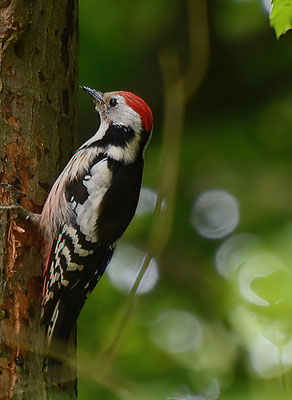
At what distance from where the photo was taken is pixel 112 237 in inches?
134

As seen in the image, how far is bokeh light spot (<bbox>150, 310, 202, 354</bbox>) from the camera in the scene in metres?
4.61

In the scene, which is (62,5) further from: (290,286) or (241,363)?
(241,363)

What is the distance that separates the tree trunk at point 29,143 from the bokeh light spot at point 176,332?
5.63 feet

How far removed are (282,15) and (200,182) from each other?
274 cm

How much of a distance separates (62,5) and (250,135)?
231 cm

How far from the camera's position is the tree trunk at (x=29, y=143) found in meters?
2.77

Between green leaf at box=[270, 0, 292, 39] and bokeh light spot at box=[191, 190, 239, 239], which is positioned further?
bokeh light spot at box=[191, 190, 239, 239]

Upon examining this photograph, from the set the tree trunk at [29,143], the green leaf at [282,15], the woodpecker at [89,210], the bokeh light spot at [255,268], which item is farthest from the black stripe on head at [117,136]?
the green leaf at [282,15]

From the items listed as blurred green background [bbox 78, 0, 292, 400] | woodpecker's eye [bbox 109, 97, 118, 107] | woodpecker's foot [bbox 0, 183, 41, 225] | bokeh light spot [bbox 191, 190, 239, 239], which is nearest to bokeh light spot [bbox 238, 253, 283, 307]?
blurred green background [bbox 78, 0, 292, 400]

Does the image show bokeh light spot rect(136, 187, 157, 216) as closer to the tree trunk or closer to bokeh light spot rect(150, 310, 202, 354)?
bokeh light spot rect(150, 310, 202, 354)

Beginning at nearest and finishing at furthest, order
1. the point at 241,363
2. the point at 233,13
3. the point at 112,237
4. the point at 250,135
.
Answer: the point at 112,237
the point at 241,363
the point at 233,13
the point at 250,135

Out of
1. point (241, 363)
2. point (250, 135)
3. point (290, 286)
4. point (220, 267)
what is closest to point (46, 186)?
point (290, 286)

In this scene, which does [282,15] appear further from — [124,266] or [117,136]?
[124,266]

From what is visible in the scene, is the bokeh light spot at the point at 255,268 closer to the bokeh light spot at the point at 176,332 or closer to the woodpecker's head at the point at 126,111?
the bokeh light spot at the point at 176,332
